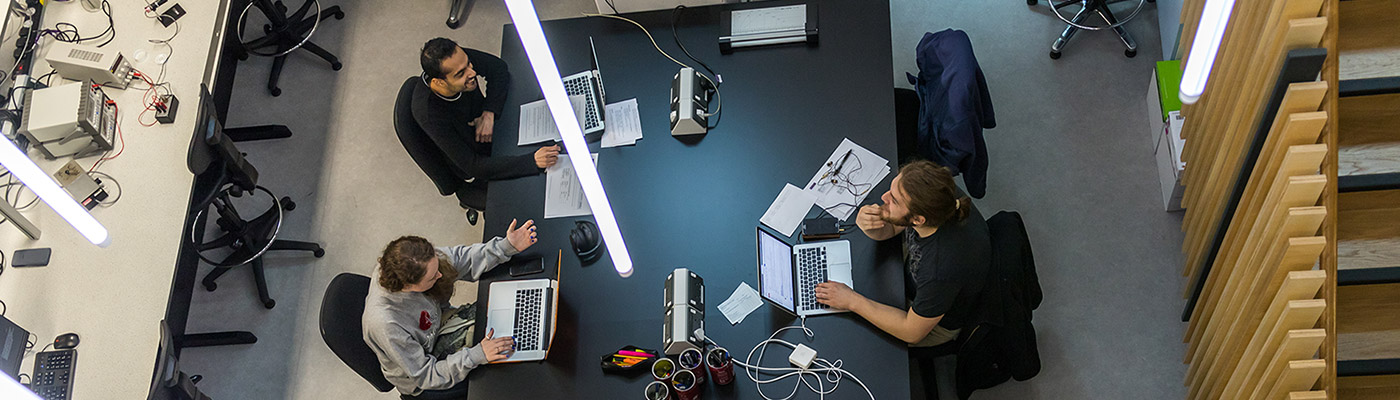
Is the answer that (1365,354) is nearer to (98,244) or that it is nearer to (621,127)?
(621,127)

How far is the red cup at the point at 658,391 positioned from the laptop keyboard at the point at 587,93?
1.07 m

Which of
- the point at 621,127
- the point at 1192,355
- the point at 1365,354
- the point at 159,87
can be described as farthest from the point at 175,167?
the point at 1365,354

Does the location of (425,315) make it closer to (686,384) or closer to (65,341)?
(686,384)

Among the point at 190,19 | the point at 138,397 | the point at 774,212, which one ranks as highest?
the point at 190,19

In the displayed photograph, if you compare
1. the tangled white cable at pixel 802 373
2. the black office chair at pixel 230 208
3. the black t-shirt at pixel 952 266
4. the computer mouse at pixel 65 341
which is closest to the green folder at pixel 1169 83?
the black t-shirt at pixel 952 266

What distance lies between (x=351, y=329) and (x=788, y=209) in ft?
4.88

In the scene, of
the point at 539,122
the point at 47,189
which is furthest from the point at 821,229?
the point at 47,189

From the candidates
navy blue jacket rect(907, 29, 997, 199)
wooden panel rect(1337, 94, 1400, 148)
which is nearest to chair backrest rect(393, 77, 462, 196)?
navy blue jacket rect(907, 29, 997, 199)

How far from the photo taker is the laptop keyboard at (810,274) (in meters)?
3.17

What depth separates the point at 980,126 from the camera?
3447mm

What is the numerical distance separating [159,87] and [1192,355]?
4.21m

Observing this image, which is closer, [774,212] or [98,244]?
[774,212]

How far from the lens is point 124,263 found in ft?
12.2

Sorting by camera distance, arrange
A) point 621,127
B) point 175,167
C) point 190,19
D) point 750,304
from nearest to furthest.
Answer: point 750,304
point 621,127
point 175,167
point 190,19
